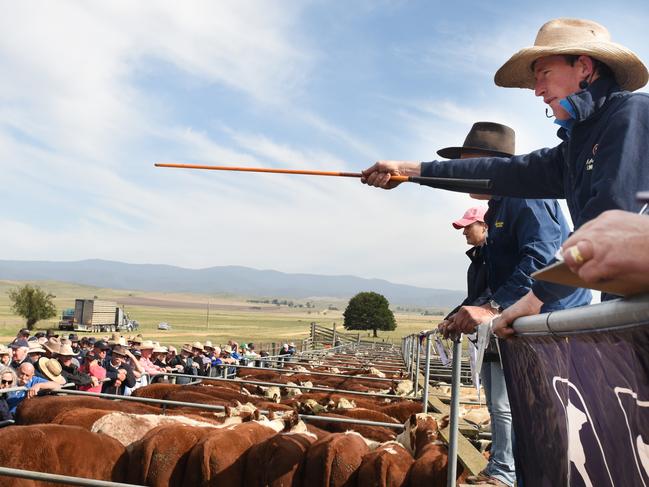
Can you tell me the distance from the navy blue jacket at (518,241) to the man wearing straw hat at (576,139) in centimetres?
75

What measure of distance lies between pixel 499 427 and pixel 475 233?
1.37 meters

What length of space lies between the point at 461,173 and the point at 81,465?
12.7ft

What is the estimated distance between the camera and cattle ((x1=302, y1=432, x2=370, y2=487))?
4.71 meters

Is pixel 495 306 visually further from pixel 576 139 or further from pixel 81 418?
pixel 81 418

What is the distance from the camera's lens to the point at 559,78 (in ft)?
8.31

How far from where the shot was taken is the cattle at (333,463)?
15.5 feet

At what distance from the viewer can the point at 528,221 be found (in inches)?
145

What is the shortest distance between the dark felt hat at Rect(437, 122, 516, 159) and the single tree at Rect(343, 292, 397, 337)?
244ft

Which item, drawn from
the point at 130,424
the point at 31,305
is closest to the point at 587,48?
the point at 130,424

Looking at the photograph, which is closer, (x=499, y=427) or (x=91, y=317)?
(x=499, y=427)

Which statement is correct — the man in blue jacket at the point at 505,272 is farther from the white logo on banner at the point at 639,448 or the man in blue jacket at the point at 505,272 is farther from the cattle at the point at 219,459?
the cattle at the point at 219,459

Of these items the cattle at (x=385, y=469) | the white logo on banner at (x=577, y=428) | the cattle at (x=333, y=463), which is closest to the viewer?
the white logo on banner at (x=577, y=428)

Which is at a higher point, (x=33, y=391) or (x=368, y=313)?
(x=368, y=313)

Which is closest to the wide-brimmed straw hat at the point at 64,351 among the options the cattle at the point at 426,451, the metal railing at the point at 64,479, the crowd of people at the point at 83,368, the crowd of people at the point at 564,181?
the crowd of people at the point at 83,368
